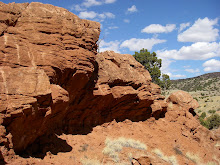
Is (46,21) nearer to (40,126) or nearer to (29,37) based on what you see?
(29,37)

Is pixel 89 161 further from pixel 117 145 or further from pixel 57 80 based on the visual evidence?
pixel 57 80

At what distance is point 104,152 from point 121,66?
25.1 feet

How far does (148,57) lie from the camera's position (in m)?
31.7

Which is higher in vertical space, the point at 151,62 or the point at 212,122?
the point at 151,62

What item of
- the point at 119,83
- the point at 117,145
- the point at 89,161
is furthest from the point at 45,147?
the point at 119,83

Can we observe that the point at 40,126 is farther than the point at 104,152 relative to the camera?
No

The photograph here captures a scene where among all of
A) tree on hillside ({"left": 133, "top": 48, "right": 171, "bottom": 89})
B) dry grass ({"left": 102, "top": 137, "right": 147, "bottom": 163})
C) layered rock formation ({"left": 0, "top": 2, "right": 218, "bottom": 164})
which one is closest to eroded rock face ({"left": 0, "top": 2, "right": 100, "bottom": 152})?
layered rock formation ({"left": 0, "top": 2, "right": 218, "bottom": 164})

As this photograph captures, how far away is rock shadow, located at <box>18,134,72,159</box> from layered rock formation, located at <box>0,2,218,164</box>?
0.09 metres

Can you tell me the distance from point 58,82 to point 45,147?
10.3 feet

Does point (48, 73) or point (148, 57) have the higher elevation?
point (148, 57)

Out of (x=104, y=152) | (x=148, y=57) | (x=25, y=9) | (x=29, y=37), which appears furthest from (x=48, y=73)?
(x=148, y=57)

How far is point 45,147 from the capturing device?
8836 mm

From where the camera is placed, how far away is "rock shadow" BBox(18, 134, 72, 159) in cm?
809

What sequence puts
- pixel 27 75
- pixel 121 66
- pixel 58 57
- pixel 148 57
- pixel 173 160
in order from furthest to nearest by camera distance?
pixel 148 57, pixel 121 66, pixel 173 160, pixel 58 57, pixel 27 75
